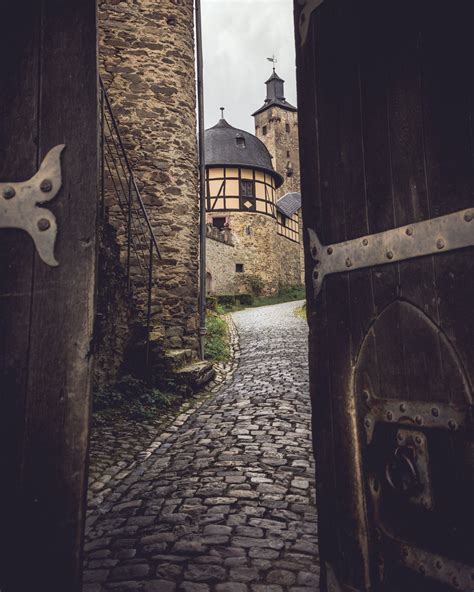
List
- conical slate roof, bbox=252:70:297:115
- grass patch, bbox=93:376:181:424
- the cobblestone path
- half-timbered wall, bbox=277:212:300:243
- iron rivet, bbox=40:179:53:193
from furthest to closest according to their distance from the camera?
1. conical slate roof, bbox=252:70:297:115
2. half-timbered wall, bbox=277:212:300:243
3. grass patch, bbox=93:376:181:424
4. the cobblestone path
5. iron rivet, bbox=40:179:53:193

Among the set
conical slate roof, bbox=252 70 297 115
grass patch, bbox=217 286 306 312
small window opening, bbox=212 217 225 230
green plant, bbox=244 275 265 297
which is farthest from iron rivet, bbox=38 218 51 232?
conical slate roof, bbox=252 70 297 115

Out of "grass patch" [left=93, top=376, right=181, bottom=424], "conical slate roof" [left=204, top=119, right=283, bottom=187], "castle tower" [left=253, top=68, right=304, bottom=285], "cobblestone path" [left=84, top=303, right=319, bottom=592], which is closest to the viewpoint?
"cobblestone path" [left=84, top=303, right=319, bottom=592]

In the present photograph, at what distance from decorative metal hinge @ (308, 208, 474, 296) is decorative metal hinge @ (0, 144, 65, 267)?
0.86 meters

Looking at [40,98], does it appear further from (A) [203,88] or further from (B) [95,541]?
(A) [203,88]

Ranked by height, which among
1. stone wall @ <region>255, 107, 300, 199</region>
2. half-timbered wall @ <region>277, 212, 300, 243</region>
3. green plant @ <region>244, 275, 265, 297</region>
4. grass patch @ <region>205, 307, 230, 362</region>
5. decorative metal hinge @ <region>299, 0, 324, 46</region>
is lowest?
grass patch @ <region>205, 307, 230, 362</region>

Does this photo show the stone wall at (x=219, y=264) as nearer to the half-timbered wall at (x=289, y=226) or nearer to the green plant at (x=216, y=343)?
the half-timbered wall at (x=289, y=226)

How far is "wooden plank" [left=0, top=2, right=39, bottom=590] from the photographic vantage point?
1259mm

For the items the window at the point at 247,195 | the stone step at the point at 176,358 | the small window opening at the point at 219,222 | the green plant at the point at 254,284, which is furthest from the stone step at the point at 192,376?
the window at the point at 247,195

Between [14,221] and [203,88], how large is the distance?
759 centimetres

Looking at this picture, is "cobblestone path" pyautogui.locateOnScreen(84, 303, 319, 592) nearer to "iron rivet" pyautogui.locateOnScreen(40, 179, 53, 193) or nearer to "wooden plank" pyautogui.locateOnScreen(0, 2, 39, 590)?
"wooden plank" pyautogui.locateOnScreen(0, 2, 39, 590)

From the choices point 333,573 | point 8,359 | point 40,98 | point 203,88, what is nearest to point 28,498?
point 8,359

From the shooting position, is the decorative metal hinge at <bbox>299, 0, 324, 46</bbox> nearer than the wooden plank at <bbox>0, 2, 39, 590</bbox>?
No

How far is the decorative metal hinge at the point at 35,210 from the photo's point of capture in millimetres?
1314

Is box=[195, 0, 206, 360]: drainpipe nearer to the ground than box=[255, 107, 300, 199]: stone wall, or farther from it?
nearer to the ground
